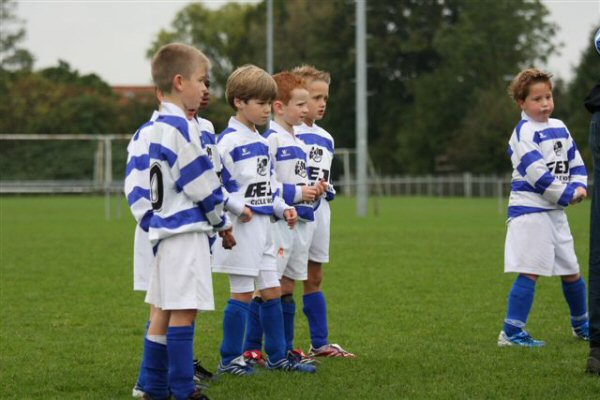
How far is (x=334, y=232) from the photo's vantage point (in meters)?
22.4

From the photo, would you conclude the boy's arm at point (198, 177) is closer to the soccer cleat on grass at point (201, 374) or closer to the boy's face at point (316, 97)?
the soccer cleat on grass at point (201, 374)

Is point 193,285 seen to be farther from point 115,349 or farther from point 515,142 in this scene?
point 515,142

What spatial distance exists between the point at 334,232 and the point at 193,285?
55.8ft

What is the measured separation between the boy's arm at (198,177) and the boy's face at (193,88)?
0.82 ft

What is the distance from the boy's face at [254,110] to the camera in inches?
258

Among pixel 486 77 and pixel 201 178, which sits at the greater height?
pixel 486 77

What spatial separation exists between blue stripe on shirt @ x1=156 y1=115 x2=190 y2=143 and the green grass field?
1.45 meters

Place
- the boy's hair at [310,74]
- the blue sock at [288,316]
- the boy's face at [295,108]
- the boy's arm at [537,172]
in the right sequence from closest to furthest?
the boy's face at [295,108]
the blue sock at [288,316]
the boy's hair at [310,74]
the boy's arm at [537,172]

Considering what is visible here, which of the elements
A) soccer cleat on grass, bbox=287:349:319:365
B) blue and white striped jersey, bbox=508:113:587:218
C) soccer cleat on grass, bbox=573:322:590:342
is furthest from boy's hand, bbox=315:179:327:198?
soccer cleat on grass, bbox=573:322:590:342

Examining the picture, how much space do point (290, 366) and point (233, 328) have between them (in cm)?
44

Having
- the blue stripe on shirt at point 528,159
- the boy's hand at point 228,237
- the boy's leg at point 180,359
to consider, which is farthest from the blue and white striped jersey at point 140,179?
the blue stripe on shirt at point 528,159

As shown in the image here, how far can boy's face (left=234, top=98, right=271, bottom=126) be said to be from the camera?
21.5 ft

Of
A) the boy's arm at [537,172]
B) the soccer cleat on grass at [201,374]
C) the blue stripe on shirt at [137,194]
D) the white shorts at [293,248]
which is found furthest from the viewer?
the boy's arm at [537,172]

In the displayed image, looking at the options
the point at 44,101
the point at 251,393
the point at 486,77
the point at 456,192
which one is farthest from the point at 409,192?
the point at 251,393
